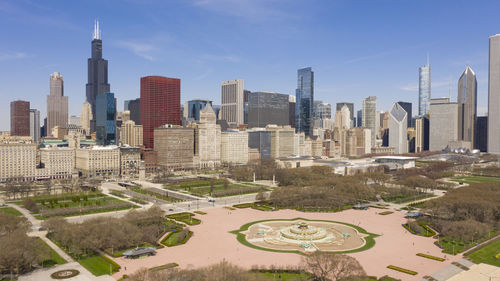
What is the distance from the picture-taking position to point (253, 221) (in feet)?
268

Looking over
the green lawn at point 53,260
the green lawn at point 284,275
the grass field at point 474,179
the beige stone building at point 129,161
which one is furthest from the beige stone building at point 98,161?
the grass field at point 474,179

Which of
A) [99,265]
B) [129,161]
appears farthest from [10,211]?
[129,161]

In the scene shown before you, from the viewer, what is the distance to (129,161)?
565 feet

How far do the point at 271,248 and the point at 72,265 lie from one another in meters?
29.6

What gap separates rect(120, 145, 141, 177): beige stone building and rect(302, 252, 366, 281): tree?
13544cm

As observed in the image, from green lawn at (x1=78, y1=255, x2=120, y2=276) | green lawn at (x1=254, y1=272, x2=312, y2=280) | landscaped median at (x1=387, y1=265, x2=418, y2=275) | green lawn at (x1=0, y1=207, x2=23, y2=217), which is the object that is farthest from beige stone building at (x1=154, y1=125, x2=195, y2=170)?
landscaped median at (x1=387, y1=265, x2=418, y2=275)

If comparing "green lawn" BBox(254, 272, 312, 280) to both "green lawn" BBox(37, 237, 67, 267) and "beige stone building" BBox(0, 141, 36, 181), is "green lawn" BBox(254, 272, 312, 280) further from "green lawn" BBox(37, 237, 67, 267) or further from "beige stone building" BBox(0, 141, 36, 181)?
"beige stone building" BBox(0, 141, 36, 181)

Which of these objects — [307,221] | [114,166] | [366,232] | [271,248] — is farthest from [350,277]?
[114,166]

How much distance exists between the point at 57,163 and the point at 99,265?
4790 inches

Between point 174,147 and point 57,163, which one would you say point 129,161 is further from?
point 57,163

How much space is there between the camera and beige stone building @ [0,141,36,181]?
5817 inches

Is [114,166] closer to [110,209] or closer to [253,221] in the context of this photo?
[110,209]

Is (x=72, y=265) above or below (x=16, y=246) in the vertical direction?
below

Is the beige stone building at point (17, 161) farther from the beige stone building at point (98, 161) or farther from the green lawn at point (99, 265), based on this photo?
the green lawn at point (99, 265)
